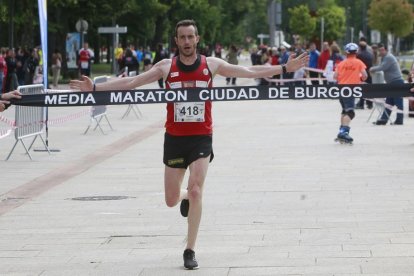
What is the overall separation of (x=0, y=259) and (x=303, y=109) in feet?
75.0

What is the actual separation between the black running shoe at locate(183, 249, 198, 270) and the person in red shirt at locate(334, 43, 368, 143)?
11.3m

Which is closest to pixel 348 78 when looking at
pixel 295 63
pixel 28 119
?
pixel 28 119

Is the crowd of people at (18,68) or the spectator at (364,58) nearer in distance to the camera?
the spectator at (364,58)

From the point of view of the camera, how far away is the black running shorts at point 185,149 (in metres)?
8.78

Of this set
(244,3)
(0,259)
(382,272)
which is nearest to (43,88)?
(0,259)

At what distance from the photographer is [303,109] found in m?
31.5

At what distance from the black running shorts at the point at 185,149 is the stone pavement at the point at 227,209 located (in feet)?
2.49

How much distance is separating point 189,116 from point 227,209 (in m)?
3.16

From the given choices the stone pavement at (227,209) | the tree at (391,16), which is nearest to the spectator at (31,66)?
the stone pavement at (227,209)

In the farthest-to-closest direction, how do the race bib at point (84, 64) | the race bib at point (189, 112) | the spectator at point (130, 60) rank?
the race bib at point (84, 64)
the spectator at point (130, 60)
the race bib at point (189, 112)

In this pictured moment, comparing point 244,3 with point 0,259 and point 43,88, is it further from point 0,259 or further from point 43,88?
point 0,259

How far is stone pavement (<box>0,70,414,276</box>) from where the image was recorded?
8.83 m

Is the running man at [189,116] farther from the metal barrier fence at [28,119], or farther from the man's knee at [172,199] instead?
the metal barrier fence at [28,119]

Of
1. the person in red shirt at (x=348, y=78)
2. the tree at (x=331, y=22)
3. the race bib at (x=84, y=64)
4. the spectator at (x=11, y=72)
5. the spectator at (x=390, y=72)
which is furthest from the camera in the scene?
the tree at (x=331, y=22)
